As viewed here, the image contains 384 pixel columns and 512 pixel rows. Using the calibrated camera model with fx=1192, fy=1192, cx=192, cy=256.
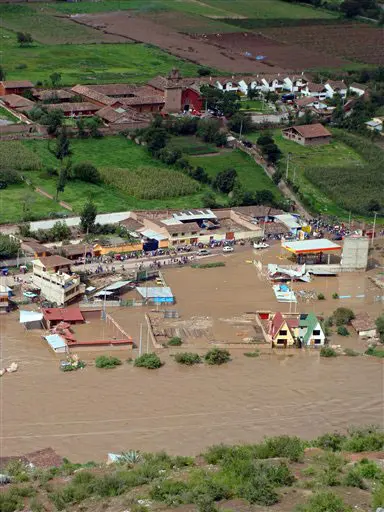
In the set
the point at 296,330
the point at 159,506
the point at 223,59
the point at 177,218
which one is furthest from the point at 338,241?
the point at 223,59

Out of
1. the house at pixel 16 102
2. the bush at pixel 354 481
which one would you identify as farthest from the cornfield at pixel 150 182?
the bush at pixel 354 481

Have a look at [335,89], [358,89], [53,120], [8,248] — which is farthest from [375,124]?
[8,248]

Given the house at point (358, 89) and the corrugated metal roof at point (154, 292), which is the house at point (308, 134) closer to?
the house at point (358, 89)

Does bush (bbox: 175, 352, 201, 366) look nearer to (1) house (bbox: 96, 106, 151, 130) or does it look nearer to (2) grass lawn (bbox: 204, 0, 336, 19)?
(1) house (bbox: 96, 106, 151, 130)

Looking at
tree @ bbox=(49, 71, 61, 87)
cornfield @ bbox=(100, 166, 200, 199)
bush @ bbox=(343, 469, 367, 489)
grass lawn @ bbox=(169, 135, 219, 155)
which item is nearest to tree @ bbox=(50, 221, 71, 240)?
cornfield @ bbox=(100, 166, 200, 199)

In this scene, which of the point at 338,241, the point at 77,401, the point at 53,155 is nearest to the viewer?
the point at 77,401

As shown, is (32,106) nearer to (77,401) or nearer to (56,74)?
(56,74)

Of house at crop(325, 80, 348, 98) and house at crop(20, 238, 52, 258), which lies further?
house at crop(325, 80, 348, 98)

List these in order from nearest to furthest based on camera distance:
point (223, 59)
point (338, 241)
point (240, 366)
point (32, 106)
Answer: point (240, 366) < point (338, 241) < point (32, 106) < point (223, 59)

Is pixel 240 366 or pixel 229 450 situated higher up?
pixel 229 450
